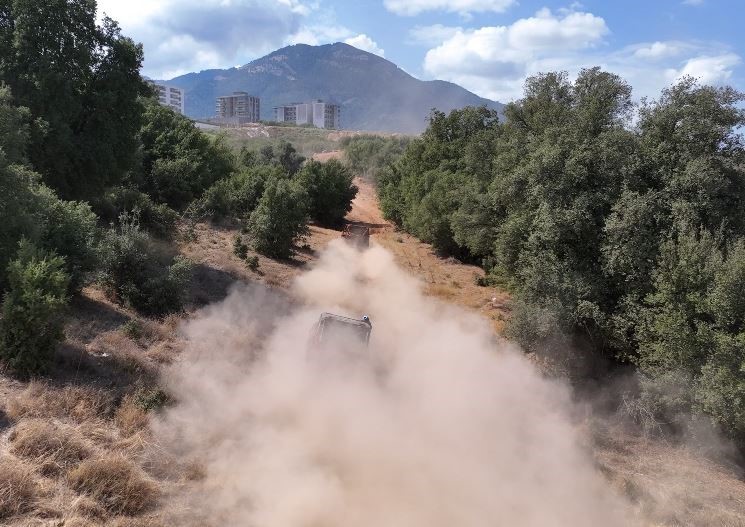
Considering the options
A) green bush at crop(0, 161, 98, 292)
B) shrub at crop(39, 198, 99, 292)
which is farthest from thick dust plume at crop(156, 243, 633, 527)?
green bush at crop(0, 161, 98, 292)

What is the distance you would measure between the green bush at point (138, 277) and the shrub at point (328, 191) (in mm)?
27504

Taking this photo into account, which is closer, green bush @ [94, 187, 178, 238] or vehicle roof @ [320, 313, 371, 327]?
vehicle roof @ [320, 313, 371, 327]

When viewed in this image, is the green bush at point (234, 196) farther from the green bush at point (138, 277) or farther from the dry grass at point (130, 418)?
the dry grass at point (130, 418)

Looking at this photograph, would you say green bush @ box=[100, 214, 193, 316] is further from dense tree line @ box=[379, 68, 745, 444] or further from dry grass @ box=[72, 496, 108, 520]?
dense tree line @ box=[379, 68, 745, 444]

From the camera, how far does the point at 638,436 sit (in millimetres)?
14289

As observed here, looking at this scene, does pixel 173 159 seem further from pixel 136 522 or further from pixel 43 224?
pixel 136 522

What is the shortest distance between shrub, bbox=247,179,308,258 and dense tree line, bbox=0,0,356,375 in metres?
0.06

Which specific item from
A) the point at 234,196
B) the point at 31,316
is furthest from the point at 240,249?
the point at 31,316

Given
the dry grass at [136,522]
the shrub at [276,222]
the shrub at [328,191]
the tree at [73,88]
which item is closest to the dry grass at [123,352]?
the dry grass at [136,522]

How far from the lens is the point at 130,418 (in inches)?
408

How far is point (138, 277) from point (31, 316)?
6204 mm

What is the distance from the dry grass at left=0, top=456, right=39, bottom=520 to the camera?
24.3 ft

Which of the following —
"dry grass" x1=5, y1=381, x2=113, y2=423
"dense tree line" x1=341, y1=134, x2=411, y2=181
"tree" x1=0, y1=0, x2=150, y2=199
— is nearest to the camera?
"dry grass" x1=5, y1=381, x2=113, y2=423

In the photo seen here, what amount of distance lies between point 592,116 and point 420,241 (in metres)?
24.2
